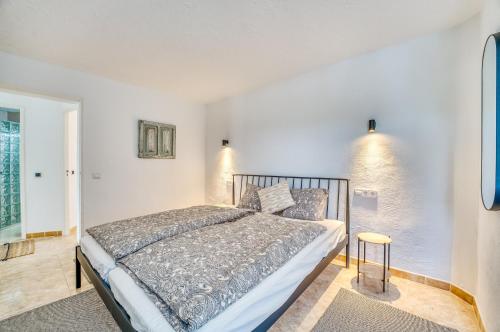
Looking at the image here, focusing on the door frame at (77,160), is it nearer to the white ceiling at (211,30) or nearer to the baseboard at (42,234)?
the baseboard at (42,234)

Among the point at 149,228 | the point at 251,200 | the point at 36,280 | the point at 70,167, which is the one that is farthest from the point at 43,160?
the point at 251,200

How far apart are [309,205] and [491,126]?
5.88ft

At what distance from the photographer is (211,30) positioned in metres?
2.21

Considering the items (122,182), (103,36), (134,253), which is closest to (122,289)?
(134,253)

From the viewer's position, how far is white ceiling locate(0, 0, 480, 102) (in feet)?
6.18

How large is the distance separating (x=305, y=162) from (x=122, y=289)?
2607 millimetres

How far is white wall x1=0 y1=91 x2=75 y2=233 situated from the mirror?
5366 millimetres

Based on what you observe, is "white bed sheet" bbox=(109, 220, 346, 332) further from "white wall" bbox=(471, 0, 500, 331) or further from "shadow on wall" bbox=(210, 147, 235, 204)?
"shadow on wall" bbox=(210, 147, 235, 204)

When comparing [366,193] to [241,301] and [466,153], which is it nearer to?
[466,153]

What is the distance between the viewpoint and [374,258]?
2.71 m

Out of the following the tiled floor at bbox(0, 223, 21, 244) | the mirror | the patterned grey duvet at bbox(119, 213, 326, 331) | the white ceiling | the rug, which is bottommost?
the rug

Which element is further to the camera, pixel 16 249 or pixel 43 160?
pixel 43 160

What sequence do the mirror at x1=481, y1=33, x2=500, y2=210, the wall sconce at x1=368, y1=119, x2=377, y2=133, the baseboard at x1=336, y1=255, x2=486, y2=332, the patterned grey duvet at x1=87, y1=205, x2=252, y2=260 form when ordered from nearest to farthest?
the mirror at x1=481, y1=33, x2=500, y2=210, the patterned grey duvet at x1=87, y1=205, x2=252, y2=260, the baseboard at x1=336, y1=255, x2=486, y2=332, the wall sconce at x1=368, y1=119, x2=377, y2=133

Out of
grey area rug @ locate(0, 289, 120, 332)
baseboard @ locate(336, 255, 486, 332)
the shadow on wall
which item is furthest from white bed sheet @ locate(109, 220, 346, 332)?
the shadow on wall
